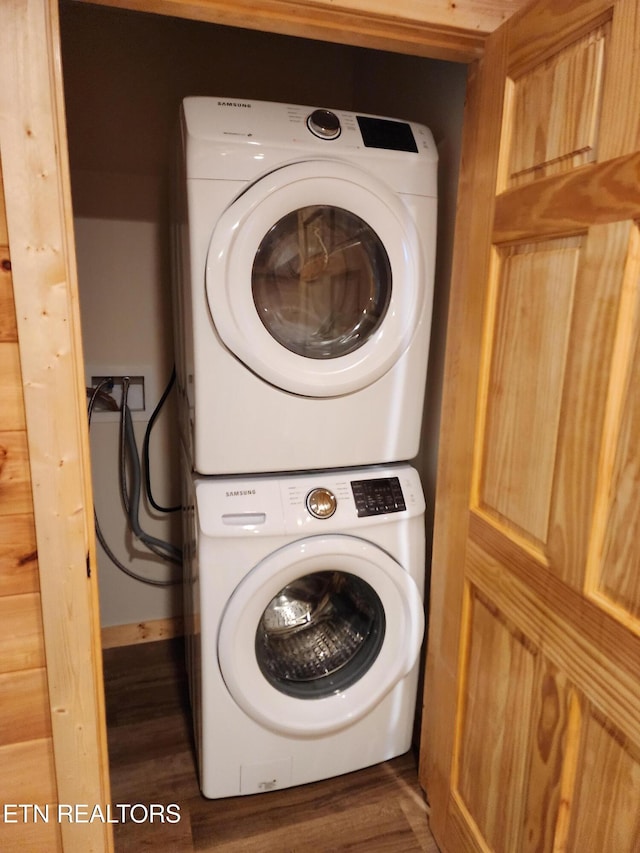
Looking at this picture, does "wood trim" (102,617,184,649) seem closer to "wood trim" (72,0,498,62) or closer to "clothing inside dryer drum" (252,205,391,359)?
"clothing inside dryer drum" (252,205,391,359)

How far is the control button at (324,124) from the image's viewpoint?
1.23m

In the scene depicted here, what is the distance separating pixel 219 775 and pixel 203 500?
694 millimetres

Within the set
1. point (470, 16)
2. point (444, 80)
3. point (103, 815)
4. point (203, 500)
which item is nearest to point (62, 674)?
point (103, 815)

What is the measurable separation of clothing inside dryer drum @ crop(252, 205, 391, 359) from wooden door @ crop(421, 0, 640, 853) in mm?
208

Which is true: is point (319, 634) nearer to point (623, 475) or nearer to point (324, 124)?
point (623, 475)

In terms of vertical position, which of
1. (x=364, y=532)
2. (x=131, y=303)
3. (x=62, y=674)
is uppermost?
(x=131, y=303)

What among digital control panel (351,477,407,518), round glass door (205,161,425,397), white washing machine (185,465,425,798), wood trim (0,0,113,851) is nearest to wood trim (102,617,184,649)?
white washing machine (185,465,425,798)

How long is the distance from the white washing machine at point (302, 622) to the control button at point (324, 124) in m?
0.75

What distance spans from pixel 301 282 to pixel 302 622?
89 centimetres

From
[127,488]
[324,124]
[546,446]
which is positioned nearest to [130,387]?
[127,488]

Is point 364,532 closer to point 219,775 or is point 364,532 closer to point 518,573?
point 518,573

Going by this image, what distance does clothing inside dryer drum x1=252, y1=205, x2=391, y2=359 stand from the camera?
1287mm

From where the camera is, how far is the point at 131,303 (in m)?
1.84

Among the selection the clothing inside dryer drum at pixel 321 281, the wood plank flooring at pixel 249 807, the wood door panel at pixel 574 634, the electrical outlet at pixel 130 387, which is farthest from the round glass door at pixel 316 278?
the wood plank flooring at pixel 249 807
